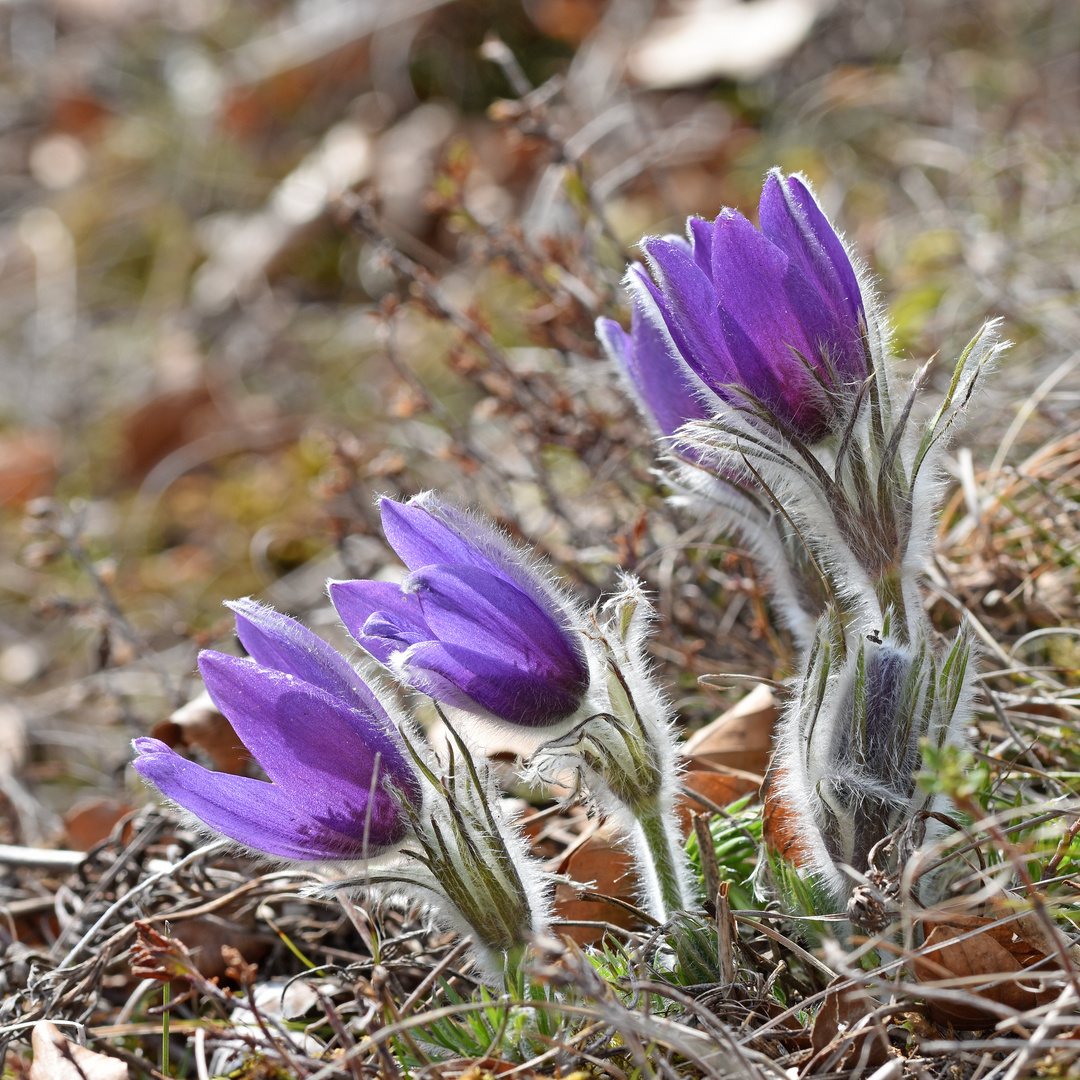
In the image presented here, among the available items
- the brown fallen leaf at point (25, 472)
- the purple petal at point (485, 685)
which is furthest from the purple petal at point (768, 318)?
the brown fallen leaf at point (25, 472)

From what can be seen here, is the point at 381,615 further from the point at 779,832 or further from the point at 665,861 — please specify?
the point at 779,832

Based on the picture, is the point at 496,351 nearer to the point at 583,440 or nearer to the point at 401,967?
the point at 583,440

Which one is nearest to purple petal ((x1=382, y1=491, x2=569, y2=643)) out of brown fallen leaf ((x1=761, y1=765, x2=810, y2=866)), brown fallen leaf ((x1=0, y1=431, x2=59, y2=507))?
brown fallen leaf ((x1=761, y1=765, x2=810, y2=866))

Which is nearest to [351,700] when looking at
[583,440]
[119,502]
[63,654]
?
[583,440]

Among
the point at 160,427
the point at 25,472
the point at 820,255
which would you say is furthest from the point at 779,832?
the point at 25,472

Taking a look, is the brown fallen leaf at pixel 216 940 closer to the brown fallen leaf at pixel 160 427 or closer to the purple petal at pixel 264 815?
the purple petal at pixel 264 815

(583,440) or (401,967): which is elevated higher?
(583,440)
